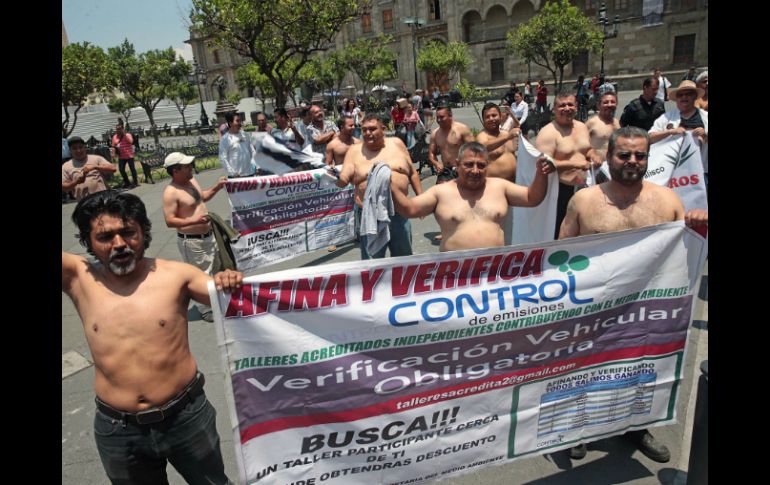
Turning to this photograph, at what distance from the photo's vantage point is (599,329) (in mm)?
Result: 2764

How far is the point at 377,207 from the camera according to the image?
14.6 ft

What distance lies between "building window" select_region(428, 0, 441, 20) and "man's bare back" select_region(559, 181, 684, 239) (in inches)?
2141

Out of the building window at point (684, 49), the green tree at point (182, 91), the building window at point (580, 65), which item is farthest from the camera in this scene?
the building window at point (580, 65)

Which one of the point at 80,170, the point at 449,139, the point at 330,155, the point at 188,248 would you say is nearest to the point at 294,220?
the point at 330,155

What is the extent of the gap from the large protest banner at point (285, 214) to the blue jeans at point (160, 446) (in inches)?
155

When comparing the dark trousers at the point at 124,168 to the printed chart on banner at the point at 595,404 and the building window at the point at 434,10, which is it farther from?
the building window at the point at 434,10

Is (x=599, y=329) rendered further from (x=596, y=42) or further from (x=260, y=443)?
(x=596, y=42)

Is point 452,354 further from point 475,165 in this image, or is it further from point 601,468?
point 475,165

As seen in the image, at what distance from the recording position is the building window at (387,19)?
177 ft

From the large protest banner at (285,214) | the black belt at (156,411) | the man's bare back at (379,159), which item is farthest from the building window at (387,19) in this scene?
the black belt at (156,411)

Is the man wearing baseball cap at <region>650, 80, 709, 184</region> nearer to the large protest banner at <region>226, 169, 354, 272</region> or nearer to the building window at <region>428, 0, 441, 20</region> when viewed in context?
the large protest banner at <region>226, 169, 354, 272</region>

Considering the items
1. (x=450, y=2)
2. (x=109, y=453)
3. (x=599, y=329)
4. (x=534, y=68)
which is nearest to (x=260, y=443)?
(x=109, y=453)

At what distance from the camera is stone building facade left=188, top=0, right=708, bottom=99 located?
123 feet

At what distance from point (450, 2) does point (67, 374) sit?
169 feet
